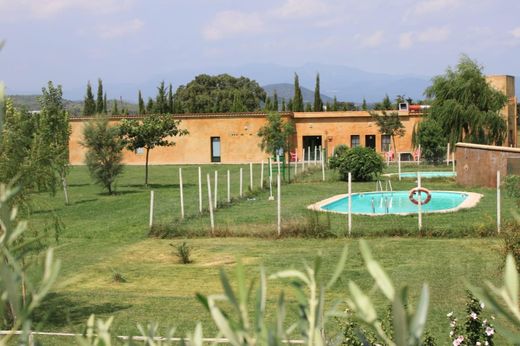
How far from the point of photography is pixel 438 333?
6754 millimetres

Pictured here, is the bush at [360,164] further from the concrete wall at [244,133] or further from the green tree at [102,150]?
the concrete wall at [244,133]

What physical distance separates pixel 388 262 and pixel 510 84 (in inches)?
1130

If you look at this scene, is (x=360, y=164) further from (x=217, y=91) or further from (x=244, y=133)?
(x=217, y=91)

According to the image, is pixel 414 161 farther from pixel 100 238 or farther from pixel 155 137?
pixel 100 238

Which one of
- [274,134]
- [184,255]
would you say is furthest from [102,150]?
[184,255]

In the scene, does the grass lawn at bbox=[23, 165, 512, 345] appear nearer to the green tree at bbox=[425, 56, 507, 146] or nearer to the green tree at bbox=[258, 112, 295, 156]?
the green tree at bbox=[425, 56, 507, 146]

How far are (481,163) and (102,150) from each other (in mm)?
11249

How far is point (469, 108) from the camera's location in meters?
29.2

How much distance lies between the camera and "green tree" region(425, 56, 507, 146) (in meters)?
29.2

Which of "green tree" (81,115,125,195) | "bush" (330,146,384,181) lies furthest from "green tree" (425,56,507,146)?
"green tree" (81,115,125,195)

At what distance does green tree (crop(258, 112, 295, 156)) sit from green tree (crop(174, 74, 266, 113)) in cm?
2952

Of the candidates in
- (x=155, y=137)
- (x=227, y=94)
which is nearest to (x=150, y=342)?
(x=155, y=137)

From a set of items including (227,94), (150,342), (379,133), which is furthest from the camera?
(227,94)

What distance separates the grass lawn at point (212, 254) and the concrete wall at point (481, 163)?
1.73 metres
